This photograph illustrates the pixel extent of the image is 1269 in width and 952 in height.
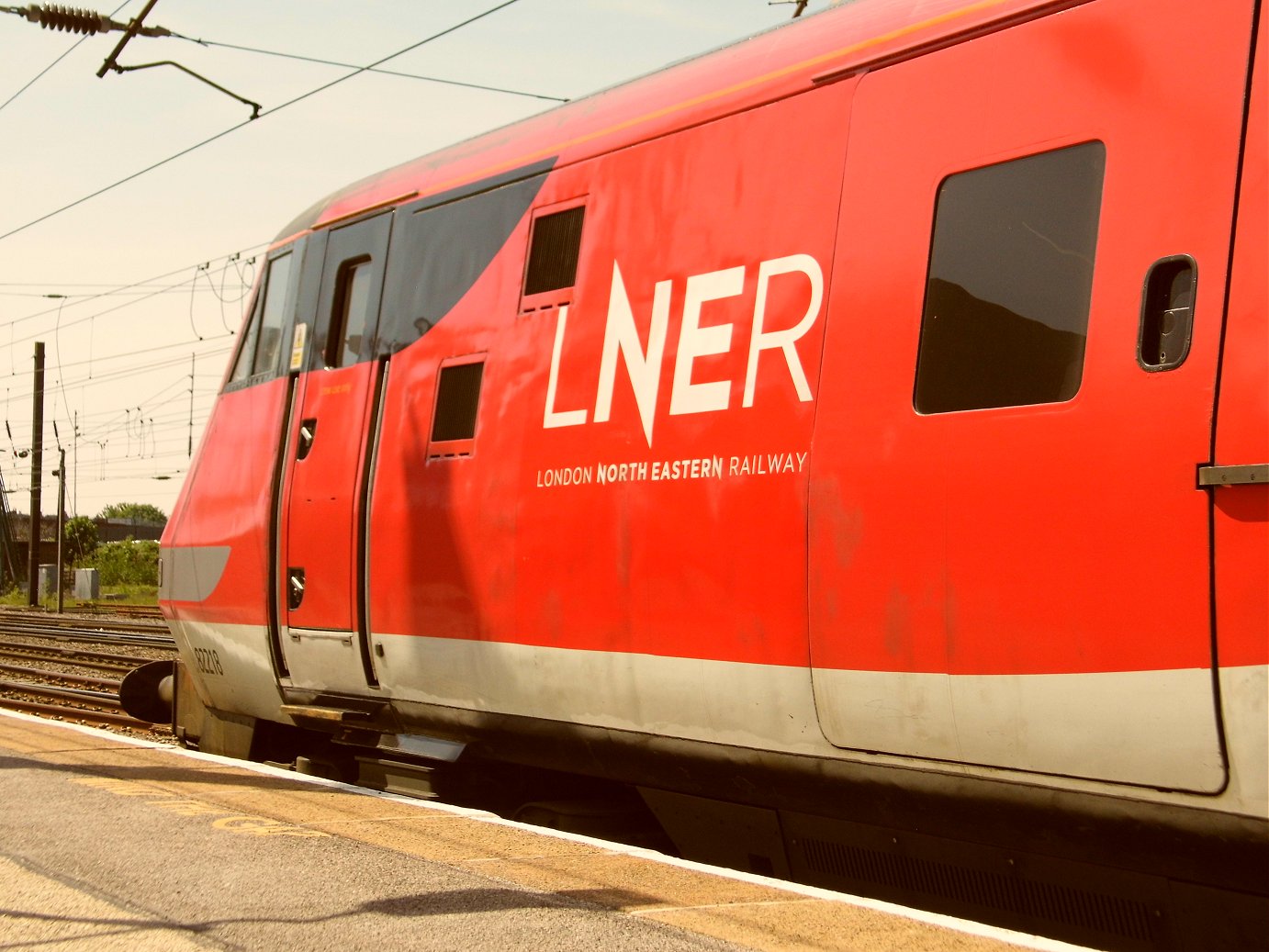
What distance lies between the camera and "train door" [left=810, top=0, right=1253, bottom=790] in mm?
3832

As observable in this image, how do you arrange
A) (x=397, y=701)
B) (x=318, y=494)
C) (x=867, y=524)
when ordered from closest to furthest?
1. (x=867, y=524)
2. (x=397, y=701)
3. (x=318, y=494)

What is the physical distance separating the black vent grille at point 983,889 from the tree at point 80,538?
7112 cm

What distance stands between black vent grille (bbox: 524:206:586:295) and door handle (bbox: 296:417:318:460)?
2.00 meters

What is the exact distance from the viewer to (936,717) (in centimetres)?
440

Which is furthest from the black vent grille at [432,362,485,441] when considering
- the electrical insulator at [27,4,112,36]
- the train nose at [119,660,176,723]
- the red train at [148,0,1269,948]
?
the electrical insulator at [27,4,112,36]

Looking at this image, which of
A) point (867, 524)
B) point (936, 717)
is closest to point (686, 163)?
point (867, 524)

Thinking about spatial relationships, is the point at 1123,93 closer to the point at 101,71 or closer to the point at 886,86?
the point at 886,86

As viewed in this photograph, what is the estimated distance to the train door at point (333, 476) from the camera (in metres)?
7.18

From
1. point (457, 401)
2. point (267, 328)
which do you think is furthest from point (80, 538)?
point (457, 401)

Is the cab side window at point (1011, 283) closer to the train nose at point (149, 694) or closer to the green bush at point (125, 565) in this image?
the train nose at point (149, 694)

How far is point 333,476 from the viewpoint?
737cm

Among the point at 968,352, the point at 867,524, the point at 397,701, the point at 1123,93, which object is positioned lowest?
the point at 397,701

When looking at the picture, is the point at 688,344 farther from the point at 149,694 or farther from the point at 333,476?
the point at 149,694

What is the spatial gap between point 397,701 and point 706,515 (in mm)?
2517
